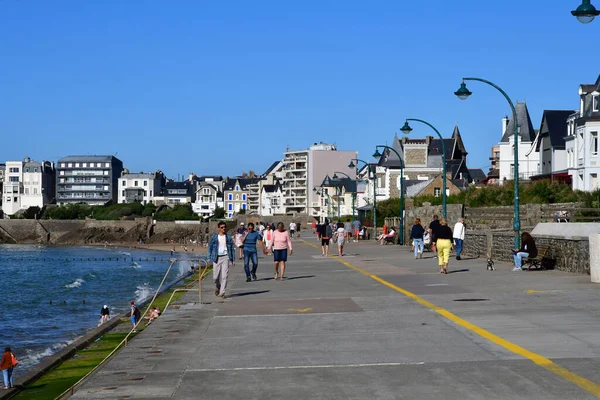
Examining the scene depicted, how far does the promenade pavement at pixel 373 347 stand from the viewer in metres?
8.88

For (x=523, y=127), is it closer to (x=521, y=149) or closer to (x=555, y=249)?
(x=521, y=149)

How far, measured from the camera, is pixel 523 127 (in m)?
98.4

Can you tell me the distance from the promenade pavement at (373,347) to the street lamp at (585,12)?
5353mm

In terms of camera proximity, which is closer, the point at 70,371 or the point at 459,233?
the point at 70,371

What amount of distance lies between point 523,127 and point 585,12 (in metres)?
83.5

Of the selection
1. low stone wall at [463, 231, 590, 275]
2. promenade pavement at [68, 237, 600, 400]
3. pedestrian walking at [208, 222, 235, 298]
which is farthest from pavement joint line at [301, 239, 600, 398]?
low stone wall at [463, 231, 590, 275]

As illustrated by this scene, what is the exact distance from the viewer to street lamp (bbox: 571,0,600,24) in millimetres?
17172

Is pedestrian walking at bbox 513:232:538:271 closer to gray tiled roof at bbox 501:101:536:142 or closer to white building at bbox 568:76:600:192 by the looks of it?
white building at bbox 568:76:600:192

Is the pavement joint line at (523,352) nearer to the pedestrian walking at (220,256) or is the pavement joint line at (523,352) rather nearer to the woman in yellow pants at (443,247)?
the pedestrian walking at (220,256)

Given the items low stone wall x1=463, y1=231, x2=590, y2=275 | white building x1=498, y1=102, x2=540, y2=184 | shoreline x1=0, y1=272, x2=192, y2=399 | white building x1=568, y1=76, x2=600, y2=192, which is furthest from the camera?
white building x1=498, y1=102, x2=540, y2=184

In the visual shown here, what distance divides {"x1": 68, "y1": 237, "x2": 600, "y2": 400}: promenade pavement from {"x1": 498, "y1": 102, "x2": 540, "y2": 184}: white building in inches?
2837

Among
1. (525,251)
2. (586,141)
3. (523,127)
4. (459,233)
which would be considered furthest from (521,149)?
(525,251)

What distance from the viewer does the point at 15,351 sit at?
2331 centimetres

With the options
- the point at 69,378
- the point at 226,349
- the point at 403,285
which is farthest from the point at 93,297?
the point at 226,349
